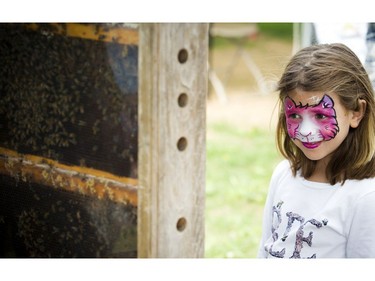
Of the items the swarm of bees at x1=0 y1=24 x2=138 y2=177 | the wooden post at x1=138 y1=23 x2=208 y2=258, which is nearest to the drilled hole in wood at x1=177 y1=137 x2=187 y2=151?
the wooden post at x1=138 y1=23 x2=208 y2=258

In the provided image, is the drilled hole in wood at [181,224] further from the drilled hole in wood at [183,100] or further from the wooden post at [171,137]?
the drilled hole in wood at [183,100]

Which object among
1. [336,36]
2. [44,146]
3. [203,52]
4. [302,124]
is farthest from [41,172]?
[336,36]

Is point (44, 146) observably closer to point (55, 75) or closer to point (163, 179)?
point (55, 75)

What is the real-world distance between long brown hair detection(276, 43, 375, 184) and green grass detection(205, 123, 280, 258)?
6.24 ft

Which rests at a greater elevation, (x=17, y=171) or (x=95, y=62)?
(x=95, y=62)

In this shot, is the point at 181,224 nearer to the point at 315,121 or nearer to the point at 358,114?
the point at 315,121

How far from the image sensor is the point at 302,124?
1.94 meters

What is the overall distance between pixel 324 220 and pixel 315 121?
0.86ft

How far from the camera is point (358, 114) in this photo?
1.94 meters

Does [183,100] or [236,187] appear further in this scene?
[236,187]

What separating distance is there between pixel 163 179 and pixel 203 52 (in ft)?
1.16

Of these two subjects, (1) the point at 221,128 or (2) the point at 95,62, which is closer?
(2) the point at 95,62

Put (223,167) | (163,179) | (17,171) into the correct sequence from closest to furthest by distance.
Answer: (163,179) → (17,171) → (223,167)

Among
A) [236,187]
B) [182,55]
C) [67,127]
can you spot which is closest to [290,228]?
[182,55]
